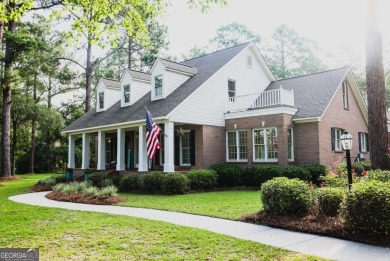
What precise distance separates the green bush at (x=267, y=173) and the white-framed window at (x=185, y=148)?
4.52 meters

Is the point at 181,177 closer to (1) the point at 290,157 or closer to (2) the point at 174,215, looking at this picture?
(2) the point at 174,215

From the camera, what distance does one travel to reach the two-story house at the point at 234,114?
1689 centimetres

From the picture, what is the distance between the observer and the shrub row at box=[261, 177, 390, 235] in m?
5.88

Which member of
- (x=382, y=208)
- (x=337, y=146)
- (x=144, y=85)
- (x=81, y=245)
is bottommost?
(x=81, y=245)

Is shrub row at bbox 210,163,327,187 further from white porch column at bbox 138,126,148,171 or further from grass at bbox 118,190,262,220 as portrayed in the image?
grass at bbox 118,190,262,220

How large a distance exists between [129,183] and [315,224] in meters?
10.4

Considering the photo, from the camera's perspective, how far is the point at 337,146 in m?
18.5

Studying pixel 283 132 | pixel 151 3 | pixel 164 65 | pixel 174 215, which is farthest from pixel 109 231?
pixel 164 65

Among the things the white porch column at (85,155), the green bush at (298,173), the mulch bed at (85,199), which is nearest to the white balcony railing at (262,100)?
the green bush at (298,173)

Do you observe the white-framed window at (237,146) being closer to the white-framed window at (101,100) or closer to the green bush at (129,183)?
the green bush at (129,183)

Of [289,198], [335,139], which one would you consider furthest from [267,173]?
[289,198]

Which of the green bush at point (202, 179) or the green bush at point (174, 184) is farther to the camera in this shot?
the green bush at point (202, 179)

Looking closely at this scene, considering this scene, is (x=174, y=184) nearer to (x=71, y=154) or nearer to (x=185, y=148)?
(x=185, y=148)

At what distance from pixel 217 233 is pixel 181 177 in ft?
24.6
